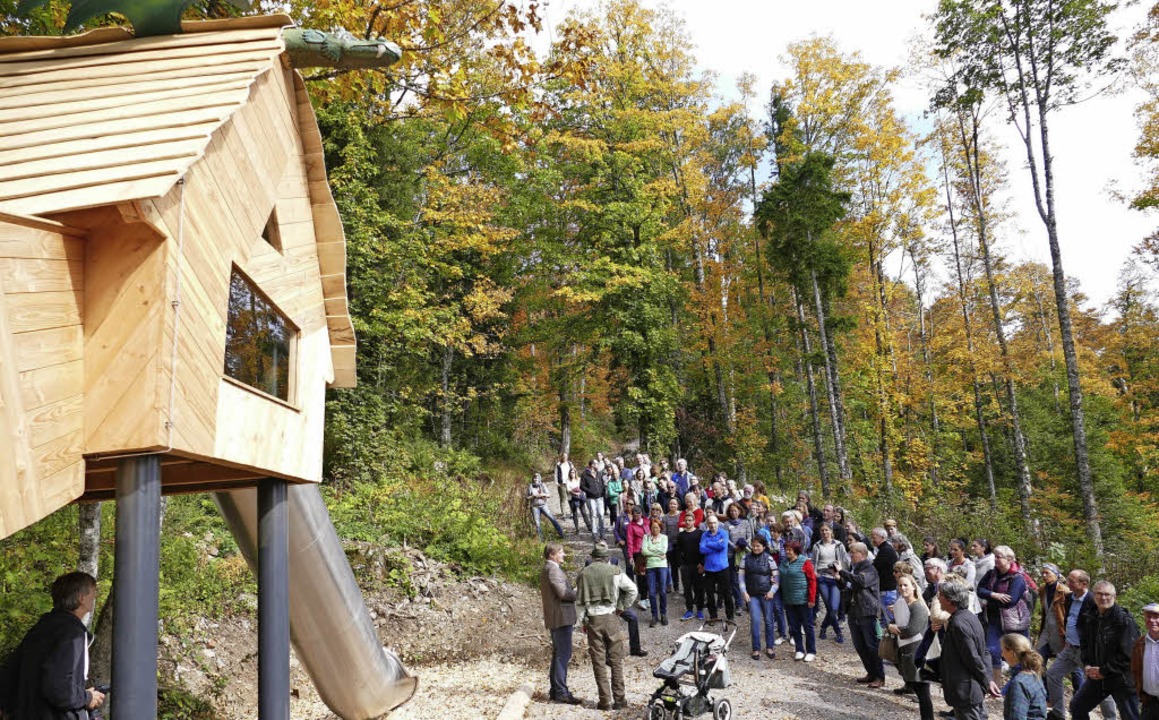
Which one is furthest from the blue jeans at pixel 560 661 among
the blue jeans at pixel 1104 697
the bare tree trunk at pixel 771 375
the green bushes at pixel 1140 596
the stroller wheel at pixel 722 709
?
the bare tree trunk at pixel 771 375

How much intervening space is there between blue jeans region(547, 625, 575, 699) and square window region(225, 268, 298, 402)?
16.3ft

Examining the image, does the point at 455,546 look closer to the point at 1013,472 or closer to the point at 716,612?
the point at 716,612

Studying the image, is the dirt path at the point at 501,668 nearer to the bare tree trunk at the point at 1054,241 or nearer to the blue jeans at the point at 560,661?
A: the blue jeans at the point at 560,661

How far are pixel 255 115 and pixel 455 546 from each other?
9.77 metres

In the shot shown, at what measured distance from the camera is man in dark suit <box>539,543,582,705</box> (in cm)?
759

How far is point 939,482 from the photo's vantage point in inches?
1010

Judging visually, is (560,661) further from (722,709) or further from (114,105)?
(114,105)

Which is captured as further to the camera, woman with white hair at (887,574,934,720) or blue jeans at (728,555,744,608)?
blue jeans at (728,555,744,608)

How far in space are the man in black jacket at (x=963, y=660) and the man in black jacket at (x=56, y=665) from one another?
608 cm

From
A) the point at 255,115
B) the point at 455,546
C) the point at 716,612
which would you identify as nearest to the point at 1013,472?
the point at 716,612

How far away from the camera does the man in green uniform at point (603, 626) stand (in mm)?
7402

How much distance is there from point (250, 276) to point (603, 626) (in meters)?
5.58

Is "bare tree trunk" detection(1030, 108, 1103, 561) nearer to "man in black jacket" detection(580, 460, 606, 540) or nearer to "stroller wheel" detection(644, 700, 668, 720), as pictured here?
"man in black jacket" detection(580, 460, 606, 540)

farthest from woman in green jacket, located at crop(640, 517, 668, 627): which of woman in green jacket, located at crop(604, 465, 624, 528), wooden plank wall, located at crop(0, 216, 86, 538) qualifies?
wooden plank wall, located at crop(0, 216, 86, 538)
